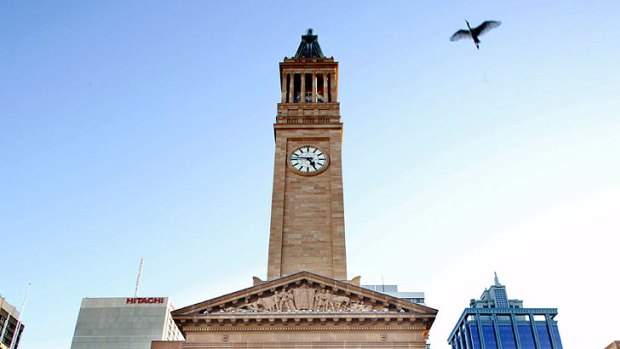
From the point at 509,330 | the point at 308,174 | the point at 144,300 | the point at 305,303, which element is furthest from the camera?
the point at 509,330

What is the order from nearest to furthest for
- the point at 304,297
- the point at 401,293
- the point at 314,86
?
1. the point at 304,297
2. the point at 314,86
3. the point at 401,293

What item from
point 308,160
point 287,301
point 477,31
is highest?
point 308,160

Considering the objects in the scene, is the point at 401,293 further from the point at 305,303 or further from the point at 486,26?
Answer: the point at 486,26

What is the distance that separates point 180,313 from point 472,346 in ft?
425

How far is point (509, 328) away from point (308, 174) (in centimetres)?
12268

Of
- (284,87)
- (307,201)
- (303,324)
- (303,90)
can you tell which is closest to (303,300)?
(303,324)

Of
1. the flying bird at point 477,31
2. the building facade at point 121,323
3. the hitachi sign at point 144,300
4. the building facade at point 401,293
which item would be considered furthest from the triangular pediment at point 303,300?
the building facade at point 401,293

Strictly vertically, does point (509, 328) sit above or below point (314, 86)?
above

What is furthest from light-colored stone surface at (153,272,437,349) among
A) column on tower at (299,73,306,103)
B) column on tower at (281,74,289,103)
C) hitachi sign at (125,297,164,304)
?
hitachi sign at (125,297,164,304)

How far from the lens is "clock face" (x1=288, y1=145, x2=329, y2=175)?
138 ft

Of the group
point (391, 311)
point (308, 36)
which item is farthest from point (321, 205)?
point (308, 36)

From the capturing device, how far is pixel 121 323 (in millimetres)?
96188

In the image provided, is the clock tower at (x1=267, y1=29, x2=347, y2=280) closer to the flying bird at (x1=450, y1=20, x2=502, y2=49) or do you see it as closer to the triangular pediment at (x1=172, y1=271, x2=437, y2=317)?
the triangular pediment at (x1=172, y1=271, x2=437, y2=317)

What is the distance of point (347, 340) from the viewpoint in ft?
99.5
